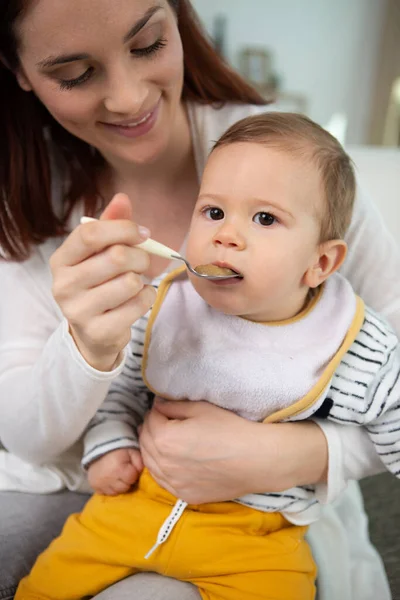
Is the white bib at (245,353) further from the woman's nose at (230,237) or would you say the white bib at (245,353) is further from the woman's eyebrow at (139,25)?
the woman's eyebrow at (139,25)

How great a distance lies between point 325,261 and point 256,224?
0.48 ft

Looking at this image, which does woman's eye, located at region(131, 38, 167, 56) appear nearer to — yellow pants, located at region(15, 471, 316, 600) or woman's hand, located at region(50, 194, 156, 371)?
woman's hand, located at region(50, 194, 156, 371)

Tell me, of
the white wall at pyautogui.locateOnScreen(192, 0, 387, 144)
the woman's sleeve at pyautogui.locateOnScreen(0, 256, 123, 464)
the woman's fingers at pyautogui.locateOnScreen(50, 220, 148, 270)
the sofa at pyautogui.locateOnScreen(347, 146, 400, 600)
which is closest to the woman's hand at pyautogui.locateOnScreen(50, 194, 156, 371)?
the woman's fingers at pyautogui.locateOnScreen(50, 220, 148, 270)

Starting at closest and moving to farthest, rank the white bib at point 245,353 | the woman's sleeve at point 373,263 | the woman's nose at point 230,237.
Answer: the woman's nose at point 230,237, the white bib at point 245,353, the woman's sleeve at point 373,263

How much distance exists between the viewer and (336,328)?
0.85 metres

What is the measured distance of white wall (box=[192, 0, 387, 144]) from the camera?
354 cm

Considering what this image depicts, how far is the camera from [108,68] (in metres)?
0.83

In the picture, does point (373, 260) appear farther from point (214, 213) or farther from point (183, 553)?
point (183, 553)

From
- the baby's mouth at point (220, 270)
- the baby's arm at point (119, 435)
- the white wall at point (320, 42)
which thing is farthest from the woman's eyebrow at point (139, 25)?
the white wall at point (320, 42)

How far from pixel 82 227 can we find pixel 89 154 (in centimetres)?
58

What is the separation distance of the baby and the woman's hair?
0.33 m

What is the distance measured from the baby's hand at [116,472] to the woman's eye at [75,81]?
60 centimetres

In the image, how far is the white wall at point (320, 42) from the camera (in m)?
3.54

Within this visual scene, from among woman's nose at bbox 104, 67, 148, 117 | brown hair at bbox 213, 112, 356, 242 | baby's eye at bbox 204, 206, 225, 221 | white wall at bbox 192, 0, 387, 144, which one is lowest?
baby's eye at bbox 204, 206, 225, 221
